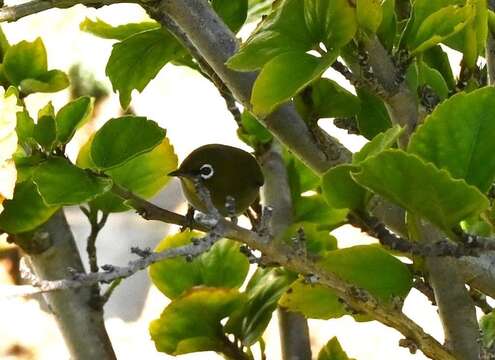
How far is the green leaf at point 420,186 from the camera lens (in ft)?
0.82

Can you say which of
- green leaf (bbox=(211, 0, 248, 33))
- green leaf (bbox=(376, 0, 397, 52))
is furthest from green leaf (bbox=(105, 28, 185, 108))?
green leaf (bbox=(376, 0, 397, 52))

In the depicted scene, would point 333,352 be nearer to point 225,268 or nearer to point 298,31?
point 225,268

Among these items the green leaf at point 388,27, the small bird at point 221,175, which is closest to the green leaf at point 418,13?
the green leaf at point 388,27

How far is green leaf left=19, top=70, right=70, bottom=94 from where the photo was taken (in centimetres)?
46

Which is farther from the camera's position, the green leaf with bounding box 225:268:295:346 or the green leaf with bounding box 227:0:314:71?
the green leaf with bounding box 225:268:295:346

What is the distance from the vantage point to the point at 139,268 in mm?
279

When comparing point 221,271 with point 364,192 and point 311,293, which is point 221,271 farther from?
point 364,192

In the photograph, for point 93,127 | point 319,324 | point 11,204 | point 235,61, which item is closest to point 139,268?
point 235,61

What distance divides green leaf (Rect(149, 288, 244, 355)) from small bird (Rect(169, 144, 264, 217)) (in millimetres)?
71

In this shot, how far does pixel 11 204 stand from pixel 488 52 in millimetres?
257

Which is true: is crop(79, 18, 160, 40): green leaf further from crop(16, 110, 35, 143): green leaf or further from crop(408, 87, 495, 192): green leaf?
crop(408, 87, 495, 192): green leaf

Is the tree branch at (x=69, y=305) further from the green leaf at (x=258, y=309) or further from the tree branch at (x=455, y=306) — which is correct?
the tree branch at (x=455, y=306)

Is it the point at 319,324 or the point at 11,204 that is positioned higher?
the point at 11,204

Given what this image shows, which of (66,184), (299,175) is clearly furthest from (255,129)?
(66,184)
